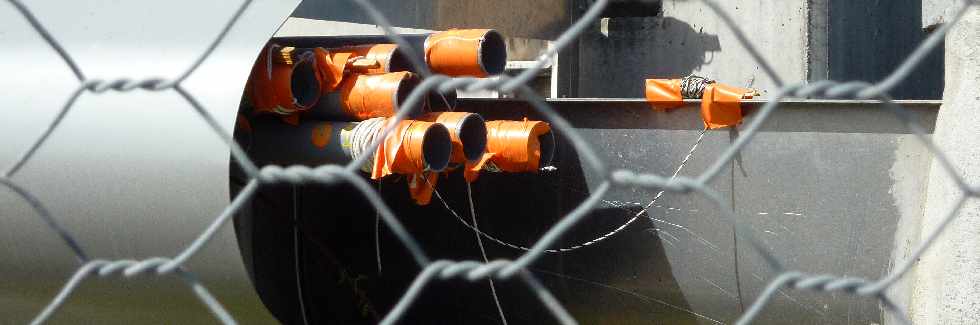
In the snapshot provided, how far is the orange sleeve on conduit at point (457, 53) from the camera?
2.17m

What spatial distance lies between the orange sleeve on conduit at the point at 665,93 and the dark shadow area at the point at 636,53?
66.3 inches

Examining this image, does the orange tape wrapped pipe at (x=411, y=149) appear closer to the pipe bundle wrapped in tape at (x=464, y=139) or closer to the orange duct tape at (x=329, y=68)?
the pipe bundle wrapped in tape at (x=464, y=139)

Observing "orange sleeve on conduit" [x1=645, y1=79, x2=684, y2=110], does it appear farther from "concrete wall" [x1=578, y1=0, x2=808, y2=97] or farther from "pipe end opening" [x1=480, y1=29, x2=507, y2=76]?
"concrete wall" [x1=578, y1=0, x2=808, y2=97]

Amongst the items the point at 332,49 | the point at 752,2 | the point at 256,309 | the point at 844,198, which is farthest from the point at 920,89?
the point at 256,309

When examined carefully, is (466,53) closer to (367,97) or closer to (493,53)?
(493,53)

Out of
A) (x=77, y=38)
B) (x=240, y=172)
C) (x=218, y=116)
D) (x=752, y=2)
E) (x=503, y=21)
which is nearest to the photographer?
(x=218, y=116)

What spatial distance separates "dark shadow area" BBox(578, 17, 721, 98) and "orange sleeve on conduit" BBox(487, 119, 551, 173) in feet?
5.85

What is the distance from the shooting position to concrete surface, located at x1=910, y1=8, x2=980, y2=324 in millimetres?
1760

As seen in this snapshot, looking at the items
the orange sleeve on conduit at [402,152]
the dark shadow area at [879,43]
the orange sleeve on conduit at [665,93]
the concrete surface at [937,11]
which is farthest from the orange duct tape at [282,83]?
the dark shadow area at [879,43]

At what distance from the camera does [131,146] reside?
6.37 feet

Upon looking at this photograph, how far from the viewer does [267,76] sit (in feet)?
6.99

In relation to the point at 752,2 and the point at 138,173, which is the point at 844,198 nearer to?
the point at 138,173

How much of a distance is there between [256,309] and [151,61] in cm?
49

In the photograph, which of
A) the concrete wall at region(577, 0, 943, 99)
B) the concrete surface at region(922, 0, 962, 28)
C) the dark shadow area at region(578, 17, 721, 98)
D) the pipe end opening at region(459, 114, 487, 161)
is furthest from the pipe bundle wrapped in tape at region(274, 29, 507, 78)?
the dark shadow area at region(578, 17, 721, 98)
